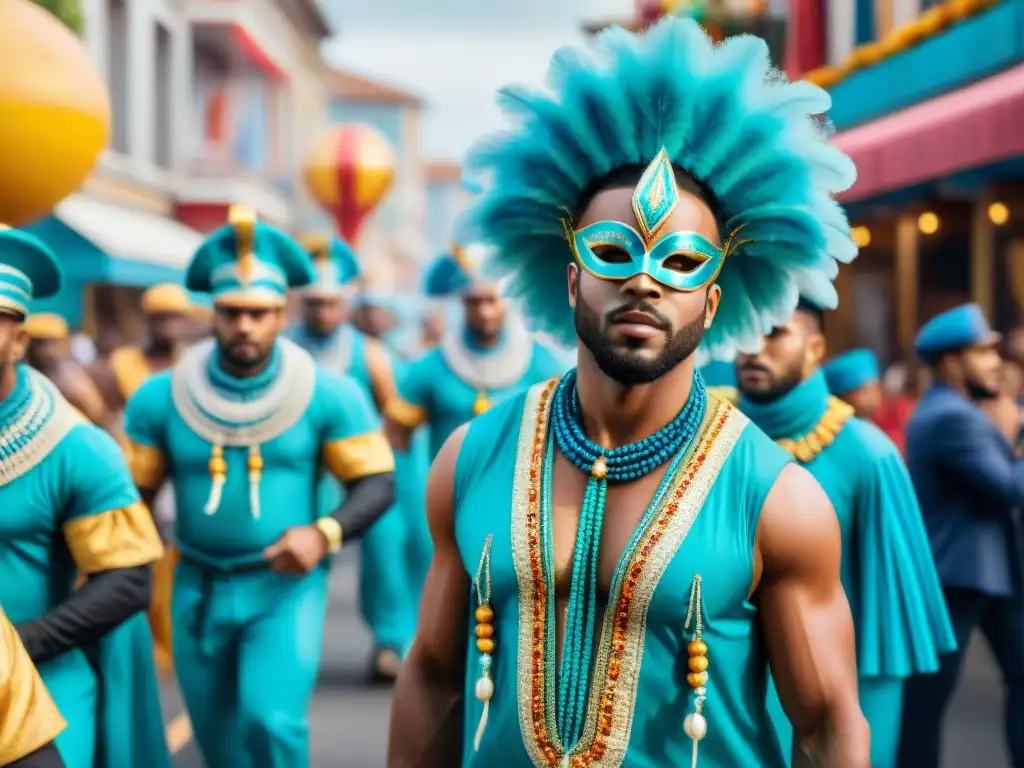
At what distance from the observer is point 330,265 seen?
10.9 meters

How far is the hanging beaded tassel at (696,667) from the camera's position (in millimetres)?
2891

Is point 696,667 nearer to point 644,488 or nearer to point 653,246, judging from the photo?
point 644,488

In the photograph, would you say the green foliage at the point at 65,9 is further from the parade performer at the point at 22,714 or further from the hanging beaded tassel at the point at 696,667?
the hanging beaded tassel at the point at 696,667

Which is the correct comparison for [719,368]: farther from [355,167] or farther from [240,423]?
[355,167]

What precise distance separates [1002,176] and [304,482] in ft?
27.5

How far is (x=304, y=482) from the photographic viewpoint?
6.06m

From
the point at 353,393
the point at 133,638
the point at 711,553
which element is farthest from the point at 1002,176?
the point at 711,553

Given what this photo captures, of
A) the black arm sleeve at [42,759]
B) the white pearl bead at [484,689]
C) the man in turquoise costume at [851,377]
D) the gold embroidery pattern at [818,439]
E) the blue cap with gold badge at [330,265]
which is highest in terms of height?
the blue cap with gold badge at [330,265]

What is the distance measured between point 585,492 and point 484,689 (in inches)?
15.0

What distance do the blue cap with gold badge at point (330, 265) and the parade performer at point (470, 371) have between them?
2.16ft

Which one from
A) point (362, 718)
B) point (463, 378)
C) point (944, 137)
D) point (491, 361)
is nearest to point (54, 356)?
point (463, 378)

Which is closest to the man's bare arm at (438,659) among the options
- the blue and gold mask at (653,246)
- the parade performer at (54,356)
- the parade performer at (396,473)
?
the blue and gold mask at (653,246)

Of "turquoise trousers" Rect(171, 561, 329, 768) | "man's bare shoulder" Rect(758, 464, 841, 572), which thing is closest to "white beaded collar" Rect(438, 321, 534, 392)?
"turquoise trousers" Rect(171, 561, 329, 768)

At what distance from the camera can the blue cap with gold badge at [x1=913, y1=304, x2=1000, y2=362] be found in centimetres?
672
